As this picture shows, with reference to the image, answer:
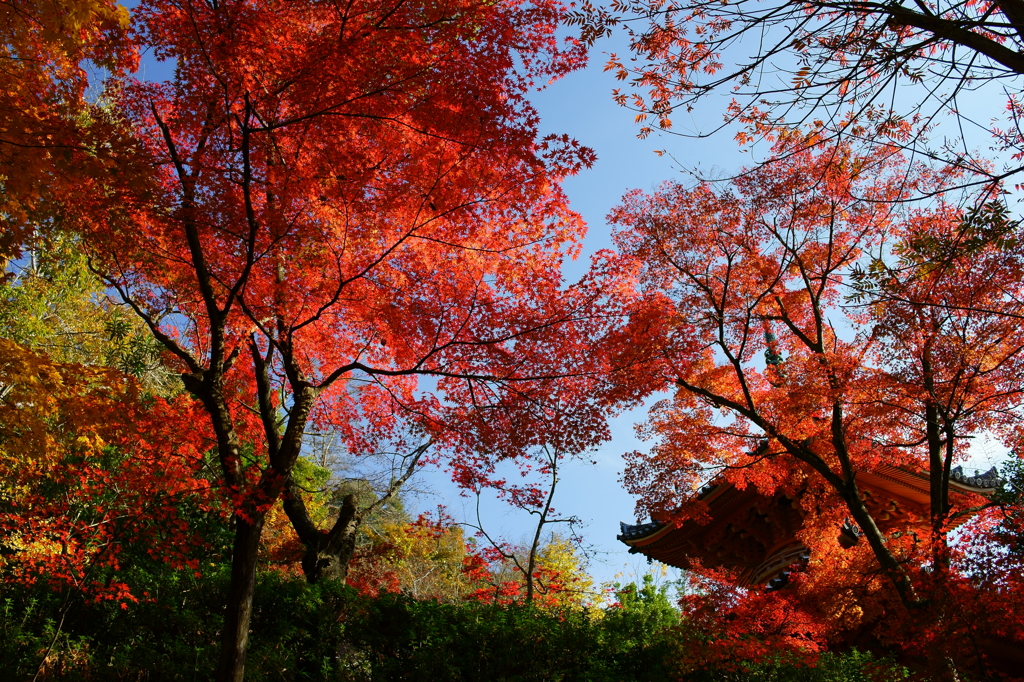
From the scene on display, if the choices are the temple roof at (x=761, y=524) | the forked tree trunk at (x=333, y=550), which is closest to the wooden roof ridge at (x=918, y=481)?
the temple roof at (x=761, y=524)

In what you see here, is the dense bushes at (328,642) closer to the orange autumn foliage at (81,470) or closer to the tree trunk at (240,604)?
the orange autumn foliage at (81,470)

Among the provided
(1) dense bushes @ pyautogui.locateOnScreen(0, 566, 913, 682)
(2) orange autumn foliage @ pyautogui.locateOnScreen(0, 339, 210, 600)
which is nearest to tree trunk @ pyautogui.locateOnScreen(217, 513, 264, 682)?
(2) orange autumn foliage @ pyautogui.locateOnScreen(0, 339, 210, 600)

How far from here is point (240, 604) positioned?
5949 mm

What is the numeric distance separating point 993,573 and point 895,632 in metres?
1.55

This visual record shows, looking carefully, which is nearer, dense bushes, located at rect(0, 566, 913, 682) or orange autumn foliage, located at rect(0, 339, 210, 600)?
orange autumn foliage, located at rect(0, 339, 210, 600)

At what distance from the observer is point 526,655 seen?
7.98m

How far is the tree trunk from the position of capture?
18.8 ft

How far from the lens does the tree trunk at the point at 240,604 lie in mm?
5738

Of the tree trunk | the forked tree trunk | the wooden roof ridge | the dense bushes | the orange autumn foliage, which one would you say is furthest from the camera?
the wooden roof ridge

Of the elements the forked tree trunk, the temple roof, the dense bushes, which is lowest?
the dense bushes

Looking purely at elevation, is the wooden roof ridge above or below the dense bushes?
above

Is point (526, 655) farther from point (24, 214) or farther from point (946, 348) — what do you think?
point (24, 214)

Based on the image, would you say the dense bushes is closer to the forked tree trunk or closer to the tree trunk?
the forked tree trunk

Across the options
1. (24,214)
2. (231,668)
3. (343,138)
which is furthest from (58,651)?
(343,138)
